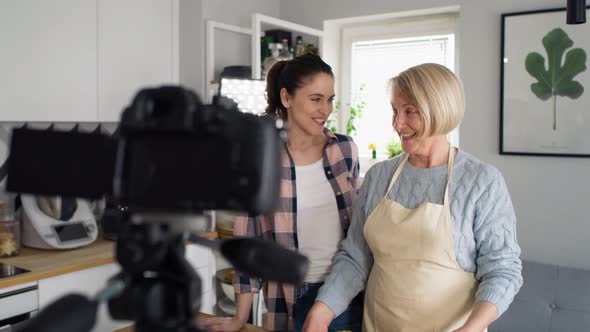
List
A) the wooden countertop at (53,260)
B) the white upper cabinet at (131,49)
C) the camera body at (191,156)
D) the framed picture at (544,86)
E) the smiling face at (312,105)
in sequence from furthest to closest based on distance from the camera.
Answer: the framed picture at (544,86) < the white upper cabinet at (131,49) < the wooden countertop at (53,260) < the smiling face at (312,105) < the camera body at (191,156)

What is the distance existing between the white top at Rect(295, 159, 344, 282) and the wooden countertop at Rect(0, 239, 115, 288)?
2.68ft

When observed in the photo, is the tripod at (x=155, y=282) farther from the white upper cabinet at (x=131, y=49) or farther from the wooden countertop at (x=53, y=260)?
the white upper cabinet at (x=131, y=49)

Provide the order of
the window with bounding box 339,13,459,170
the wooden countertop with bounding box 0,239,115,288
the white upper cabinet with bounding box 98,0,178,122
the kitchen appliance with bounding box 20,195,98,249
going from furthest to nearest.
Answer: the window with bounding box 339,13,459,170
the white upper cabinet with bounding box 98,0,178,122
the kitchen appliance with bounding box 20,195,98,249
the wooden countertop with bounding box 0,239,115,288

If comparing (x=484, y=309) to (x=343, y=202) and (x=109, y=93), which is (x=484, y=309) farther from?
(x=109, y=93)

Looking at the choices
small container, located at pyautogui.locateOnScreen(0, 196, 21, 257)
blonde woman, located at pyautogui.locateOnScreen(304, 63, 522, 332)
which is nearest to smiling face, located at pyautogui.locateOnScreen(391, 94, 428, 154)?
blonde woman, located at pyautogui.locateOnScreen(304, 63, 522, 332)

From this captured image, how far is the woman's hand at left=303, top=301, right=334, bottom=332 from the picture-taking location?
130 centimetres

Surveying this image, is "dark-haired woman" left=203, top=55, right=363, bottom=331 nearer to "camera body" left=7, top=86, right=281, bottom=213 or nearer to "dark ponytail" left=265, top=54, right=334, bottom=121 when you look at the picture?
"dark ponytail" left=265, top=54, right=334, bottom=121

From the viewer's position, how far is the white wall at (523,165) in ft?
9.39

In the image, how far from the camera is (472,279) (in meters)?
1.27

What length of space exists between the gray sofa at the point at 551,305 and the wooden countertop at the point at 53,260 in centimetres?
167

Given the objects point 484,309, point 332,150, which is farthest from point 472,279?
point 332,150

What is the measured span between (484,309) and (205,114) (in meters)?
0.89

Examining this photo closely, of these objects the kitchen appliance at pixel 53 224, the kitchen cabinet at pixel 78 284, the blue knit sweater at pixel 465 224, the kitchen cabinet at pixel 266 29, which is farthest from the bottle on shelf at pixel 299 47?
the blue knit sweater at pixel 465 224

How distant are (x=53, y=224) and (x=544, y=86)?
2449 mm
